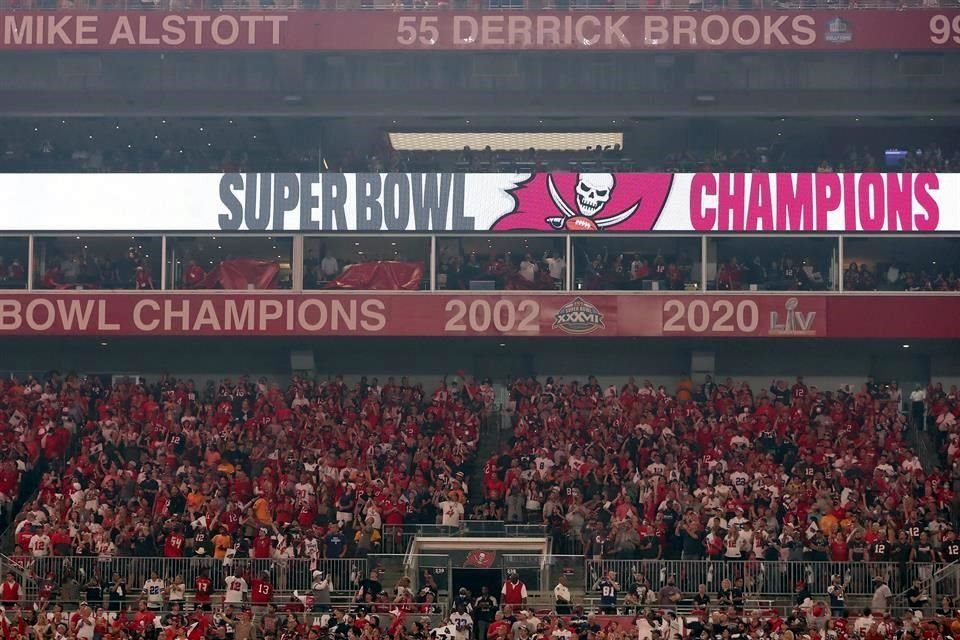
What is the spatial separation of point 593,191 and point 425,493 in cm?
827

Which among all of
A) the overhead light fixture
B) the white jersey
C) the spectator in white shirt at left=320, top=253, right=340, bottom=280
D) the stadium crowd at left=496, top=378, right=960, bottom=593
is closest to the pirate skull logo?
the overhead light fixture

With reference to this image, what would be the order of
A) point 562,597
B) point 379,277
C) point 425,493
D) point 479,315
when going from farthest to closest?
point 379,277 → point 479,315 → point 425,493 → point 562,597

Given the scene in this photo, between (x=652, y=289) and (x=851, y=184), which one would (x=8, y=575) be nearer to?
(x=652, y=289)

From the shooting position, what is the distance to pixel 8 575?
29516 millimetres

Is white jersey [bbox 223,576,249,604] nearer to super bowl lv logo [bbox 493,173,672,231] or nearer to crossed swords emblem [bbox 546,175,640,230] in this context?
super bowl lv logo [bbox 493,173,672,231]

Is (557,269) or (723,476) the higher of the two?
(557,269)

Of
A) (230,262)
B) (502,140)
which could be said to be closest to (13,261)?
(230,262)

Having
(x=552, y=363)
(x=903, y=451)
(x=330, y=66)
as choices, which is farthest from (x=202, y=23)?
(x=903, y=451)

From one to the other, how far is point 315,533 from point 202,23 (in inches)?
499

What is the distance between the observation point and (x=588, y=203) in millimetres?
36625

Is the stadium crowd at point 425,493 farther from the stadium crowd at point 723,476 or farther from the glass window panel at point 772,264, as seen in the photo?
the glass window panel at point 772,264

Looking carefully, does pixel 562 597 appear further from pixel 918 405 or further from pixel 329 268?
pixel 918 405

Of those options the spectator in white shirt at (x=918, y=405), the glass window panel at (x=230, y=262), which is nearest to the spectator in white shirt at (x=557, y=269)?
the glass window panel at (x=230, y=262)

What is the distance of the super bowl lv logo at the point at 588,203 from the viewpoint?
36.6 meters
